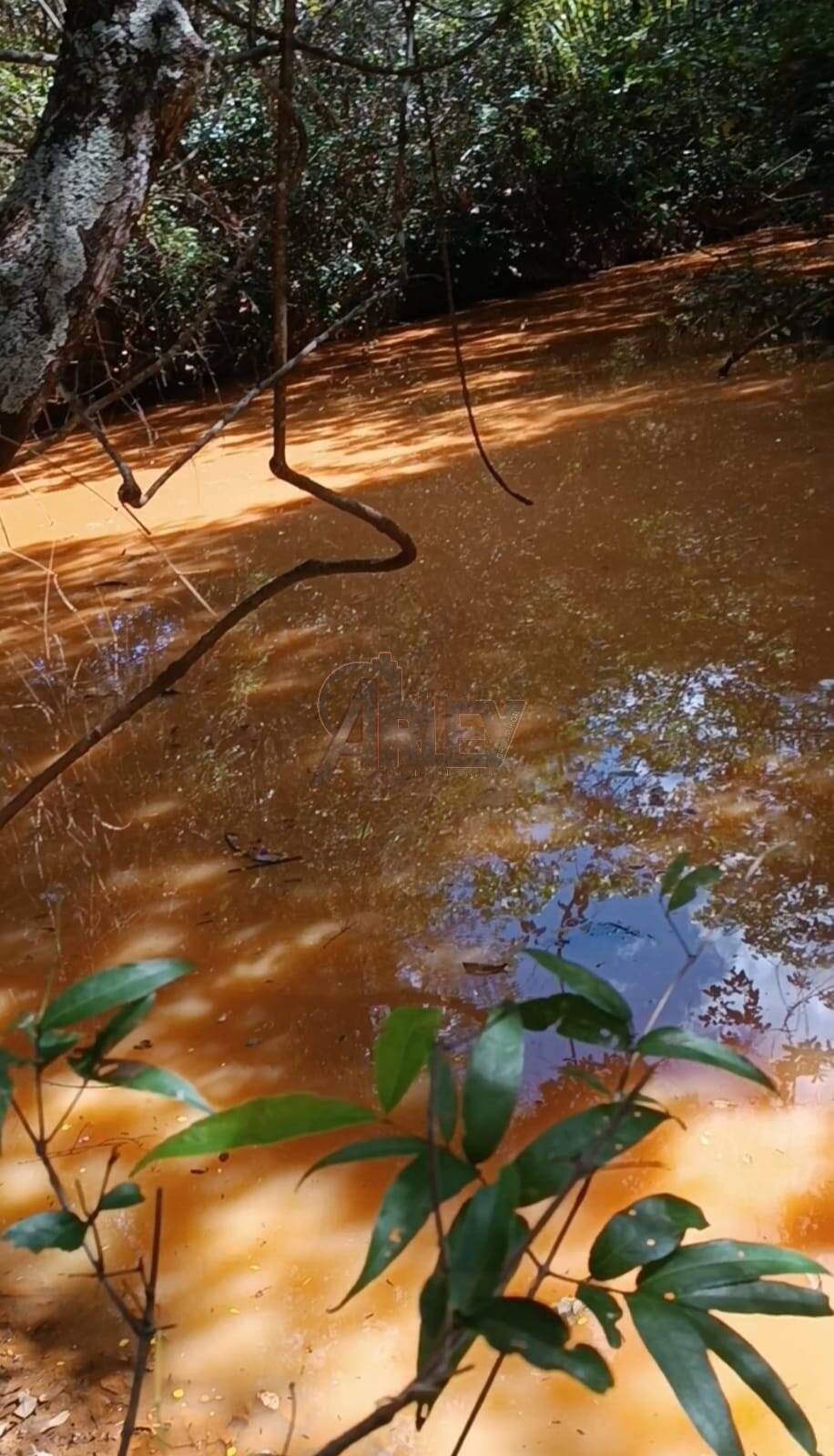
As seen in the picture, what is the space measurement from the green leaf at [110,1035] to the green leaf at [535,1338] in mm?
236

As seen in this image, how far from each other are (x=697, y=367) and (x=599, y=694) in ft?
15.2

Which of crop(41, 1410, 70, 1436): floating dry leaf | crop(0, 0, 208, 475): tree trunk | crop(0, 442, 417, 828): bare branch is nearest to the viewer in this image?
crop(0, 442, 417, 828): bare branch

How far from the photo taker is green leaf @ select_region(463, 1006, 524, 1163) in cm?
63

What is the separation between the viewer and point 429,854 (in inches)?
124

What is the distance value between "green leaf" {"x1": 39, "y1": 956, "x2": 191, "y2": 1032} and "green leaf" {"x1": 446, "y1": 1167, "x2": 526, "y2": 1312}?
21 cm

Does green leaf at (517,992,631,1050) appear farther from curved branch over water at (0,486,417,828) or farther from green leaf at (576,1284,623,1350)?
curved branch over water at (0,486,417,828)

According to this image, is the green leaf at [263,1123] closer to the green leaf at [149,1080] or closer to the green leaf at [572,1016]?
the green leaf at [149,1080]

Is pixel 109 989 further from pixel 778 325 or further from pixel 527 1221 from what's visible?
pixel 778 325

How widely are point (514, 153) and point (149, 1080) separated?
1245 centimetres

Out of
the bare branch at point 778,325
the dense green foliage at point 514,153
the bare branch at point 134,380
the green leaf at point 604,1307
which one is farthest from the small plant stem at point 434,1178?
the dense green foliage at point 514,153

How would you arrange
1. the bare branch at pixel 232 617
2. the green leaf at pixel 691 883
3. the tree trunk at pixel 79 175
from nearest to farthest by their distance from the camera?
the green leaf at pixel 691 883 → the bare branch at pixel 232 617 → the tree trunk at pixel 79 175

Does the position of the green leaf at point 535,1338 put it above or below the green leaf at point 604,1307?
above

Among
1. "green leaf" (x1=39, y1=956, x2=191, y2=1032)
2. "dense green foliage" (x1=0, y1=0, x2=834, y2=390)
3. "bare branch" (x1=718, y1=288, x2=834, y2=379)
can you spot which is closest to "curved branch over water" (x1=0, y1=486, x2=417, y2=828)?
"green leaf" (x1=39, y1=956, x2=191, y2=1032)

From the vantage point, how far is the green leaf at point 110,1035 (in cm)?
67
